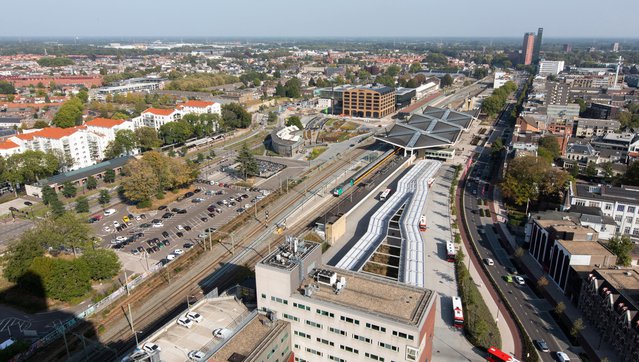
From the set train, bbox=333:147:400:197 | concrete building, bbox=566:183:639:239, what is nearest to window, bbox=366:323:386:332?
concrete building, bbox=566:183:639:239

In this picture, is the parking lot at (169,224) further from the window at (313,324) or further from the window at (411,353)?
the window at (411,353)

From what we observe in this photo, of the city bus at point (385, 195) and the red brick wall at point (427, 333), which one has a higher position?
the red brick wall at point (427, 333)

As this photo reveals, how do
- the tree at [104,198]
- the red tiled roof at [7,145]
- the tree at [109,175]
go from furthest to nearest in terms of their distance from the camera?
1. the red tiled roof at [7,145]
2. the tree at [109,175]
3. the tree at [104,198]

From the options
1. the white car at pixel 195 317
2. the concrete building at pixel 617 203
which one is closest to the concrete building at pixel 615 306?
the concrete building at pixel 617 203

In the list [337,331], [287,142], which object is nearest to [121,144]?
[287,142]

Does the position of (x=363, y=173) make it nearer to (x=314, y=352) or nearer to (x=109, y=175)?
(x=109, y=175)

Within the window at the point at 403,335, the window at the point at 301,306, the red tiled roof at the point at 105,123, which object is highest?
the red tiled roof at the point at 105,123
